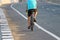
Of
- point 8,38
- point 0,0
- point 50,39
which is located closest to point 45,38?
point 50,39

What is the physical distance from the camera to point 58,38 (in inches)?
501

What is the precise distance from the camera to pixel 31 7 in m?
15.1

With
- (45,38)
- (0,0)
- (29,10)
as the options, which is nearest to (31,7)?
(29,10)

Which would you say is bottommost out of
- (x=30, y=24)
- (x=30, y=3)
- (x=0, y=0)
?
(x=0, y=0)

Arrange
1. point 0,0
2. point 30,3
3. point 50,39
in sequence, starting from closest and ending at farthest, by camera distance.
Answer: point 50,39, point 30,3, point 0,0

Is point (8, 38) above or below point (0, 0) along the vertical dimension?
above

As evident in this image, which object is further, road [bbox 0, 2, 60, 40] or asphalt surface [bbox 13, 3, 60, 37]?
asphalt surface [bbox 13, 3, 60, 37]

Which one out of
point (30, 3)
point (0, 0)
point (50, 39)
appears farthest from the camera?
point (0, 0)

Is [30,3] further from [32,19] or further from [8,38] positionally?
[8,38]

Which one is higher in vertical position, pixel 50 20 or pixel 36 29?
pixel 36 29

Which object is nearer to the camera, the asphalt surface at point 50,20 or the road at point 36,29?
the road at point 36,29

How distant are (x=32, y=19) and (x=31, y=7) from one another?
60cm

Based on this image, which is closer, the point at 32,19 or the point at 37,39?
the point at 37,39

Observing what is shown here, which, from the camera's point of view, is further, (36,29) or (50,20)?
(50,20)
